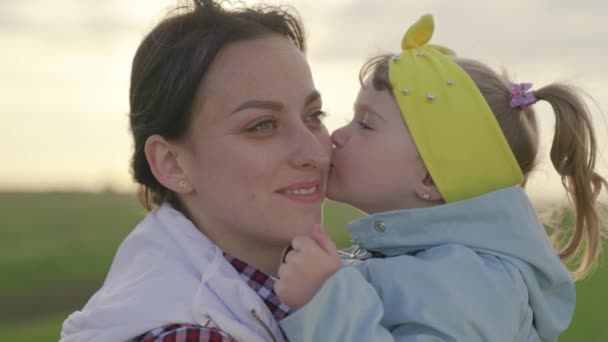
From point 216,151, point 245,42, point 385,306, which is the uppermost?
point 245,42

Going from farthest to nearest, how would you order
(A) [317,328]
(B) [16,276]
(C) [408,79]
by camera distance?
(B) [16,276] < (C) [408,79] < (A) [317,328]

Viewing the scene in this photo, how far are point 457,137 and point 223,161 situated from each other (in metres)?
0.79

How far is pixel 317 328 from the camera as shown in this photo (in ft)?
8.19

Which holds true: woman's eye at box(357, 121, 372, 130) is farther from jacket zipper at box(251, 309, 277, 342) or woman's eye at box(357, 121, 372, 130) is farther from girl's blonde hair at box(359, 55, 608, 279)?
jacket zipper at box(251, 309, 277, 342)

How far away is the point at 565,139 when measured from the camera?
3.13 meters

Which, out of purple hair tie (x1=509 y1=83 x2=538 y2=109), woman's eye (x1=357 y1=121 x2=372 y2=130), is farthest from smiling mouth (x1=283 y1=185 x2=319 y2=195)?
purple hair tie (x1=509 y1=83 x2=538 y2=109)

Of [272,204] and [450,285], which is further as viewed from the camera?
[272,204]

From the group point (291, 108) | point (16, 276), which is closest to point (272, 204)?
point (291, 108)

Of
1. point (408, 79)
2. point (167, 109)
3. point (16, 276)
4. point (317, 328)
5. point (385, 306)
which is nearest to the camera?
point (317, 328)

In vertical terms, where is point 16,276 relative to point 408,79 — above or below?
below

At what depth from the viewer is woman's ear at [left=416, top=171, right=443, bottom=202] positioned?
117 inches

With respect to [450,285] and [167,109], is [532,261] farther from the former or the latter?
[167,109]

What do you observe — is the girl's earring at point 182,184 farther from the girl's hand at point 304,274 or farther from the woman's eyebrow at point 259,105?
the girl's hand at point 304,274

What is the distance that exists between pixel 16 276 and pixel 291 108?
1144 cm
